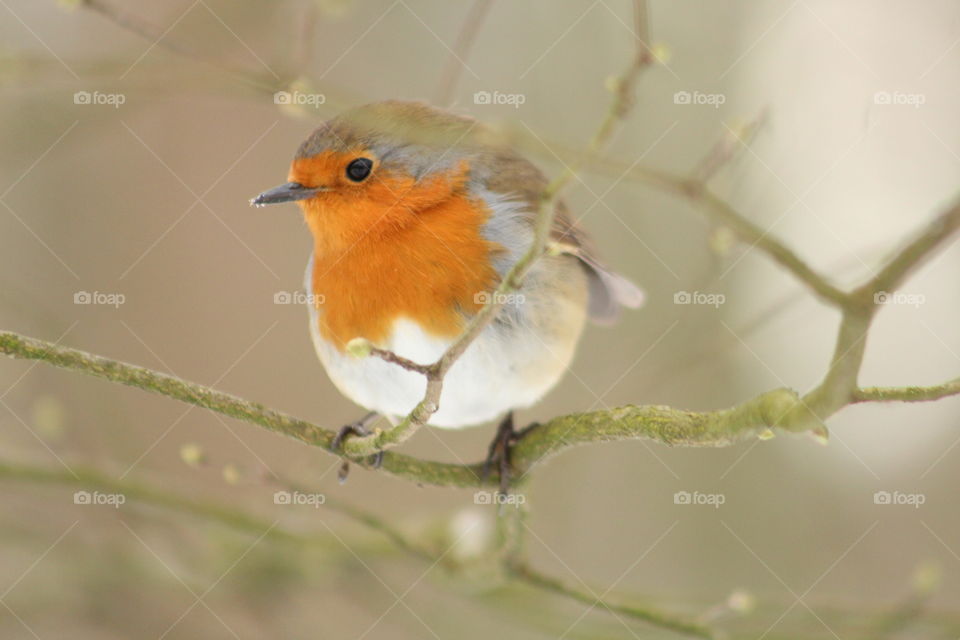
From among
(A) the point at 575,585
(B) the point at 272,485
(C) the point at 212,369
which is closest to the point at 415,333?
(B) the point at 272,485

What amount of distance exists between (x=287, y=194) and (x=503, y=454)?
1043 millimetres

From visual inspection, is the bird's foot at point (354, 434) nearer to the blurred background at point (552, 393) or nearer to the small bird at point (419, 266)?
the small bird at point (419, 266)

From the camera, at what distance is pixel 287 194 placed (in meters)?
2.77

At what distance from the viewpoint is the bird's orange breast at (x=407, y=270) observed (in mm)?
2686

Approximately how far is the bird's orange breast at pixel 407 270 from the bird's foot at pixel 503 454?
0.48 m

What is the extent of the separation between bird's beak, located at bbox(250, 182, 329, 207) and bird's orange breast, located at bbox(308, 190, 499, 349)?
80 millimetres

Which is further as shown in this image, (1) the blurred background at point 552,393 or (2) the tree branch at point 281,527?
(1) the blurred background at point 552,393

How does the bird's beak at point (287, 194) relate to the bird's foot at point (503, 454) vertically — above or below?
above

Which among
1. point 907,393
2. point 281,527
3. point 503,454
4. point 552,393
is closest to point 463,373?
point 503,454

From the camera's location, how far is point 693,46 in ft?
17.0

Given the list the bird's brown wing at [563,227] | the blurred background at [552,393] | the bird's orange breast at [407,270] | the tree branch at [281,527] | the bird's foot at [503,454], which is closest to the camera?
the tree branch at [281,527]

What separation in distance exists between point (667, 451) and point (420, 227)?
8.20 ft

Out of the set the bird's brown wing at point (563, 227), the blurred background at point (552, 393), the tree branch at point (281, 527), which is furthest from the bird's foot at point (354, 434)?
the bird's brown wing at point (563, 227)

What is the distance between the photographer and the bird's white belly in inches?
107
